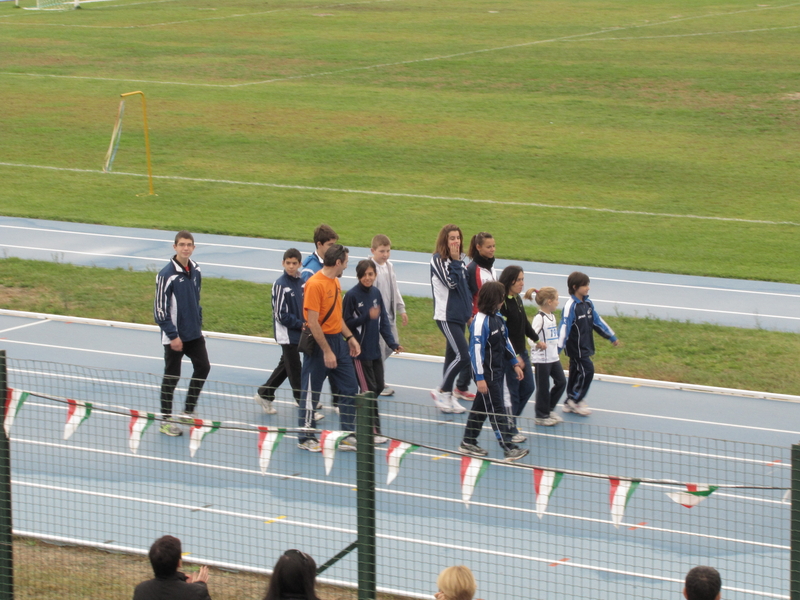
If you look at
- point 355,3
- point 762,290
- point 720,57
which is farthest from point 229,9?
point 762,290

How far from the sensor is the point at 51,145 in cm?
2962

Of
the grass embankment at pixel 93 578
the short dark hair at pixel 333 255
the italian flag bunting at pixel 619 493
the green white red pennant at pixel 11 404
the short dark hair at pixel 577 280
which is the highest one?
the short dark hair at pixel 333 255

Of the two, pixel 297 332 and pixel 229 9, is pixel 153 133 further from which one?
pixel 229 9

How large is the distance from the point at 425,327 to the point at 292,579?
30.1 ft

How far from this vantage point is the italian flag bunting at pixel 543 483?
19.1 ft

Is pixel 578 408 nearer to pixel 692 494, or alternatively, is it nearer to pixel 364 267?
pixel 364 267

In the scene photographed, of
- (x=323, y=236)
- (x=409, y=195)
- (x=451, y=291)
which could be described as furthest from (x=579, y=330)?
(x=409, y=195)

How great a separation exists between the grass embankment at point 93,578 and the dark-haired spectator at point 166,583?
151 cm

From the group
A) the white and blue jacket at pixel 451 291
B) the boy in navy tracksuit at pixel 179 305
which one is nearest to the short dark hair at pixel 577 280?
the white and blue jacket at pixel 451 291

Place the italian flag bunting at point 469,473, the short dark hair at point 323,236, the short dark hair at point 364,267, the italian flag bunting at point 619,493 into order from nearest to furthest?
the italian flag bunting at point 619,493
the italian flag bunting at point 469,473
the short dark hair at point 364,267
the short dark hair at point 323,236

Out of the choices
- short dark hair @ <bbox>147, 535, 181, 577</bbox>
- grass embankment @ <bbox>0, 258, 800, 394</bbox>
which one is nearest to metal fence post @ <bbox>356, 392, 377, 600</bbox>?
short dark hair @ <bbox>147, 535, 181, 577</bbox>

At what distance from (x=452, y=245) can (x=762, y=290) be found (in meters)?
7.94

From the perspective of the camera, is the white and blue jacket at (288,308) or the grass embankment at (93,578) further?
the white and blue jacket at (288,308)

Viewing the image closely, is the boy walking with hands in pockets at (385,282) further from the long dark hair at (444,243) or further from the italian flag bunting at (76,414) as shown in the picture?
the italian flag bunting at (76,414)
